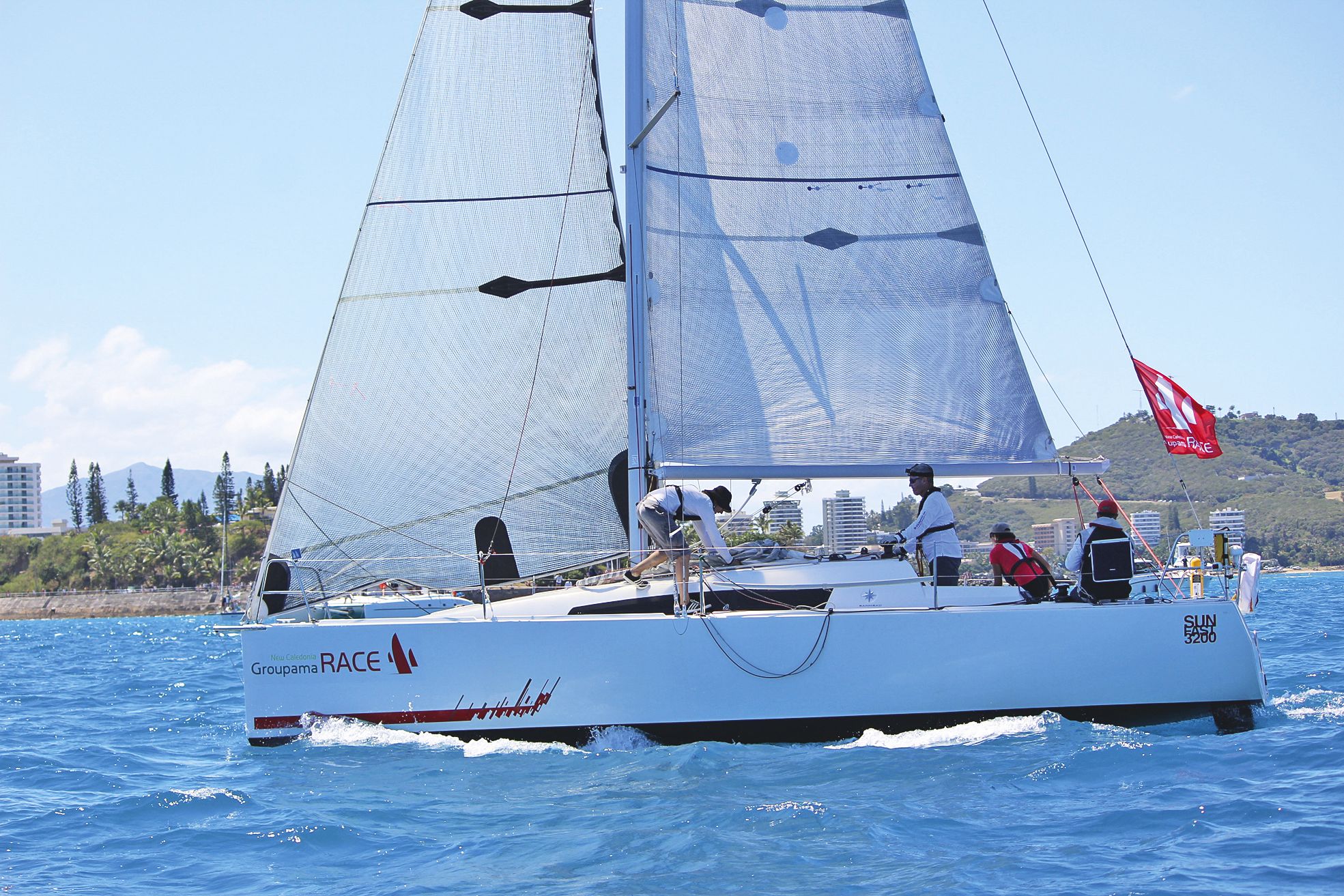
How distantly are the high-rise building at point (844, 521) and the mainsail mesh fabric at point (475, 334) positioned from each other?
1.70 m

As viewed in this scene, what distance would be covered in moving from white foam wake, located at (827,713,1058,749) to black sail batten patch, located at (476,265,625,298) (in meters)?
3.99

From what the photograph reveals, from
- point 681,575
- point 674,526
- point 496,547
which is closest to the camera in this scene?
point 681,575

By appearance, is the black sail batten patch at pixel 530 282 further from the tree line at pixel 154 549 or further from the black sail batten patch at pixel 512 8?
the tree line at pixel 154 549

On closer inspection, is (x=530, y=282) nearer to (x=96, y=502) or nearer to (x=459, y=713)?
(x=459, y=713)

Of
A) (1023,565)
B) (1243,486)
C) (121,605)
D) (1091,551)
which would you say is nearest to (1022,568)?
(1023,565)

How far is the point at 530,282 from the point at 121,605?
8835 centimetres

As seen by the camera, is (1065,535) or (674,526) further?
(1065,535)

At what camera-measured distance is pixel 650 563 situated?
8.39 m

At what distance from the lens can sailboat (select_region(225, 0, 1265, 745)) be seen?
8953 mm

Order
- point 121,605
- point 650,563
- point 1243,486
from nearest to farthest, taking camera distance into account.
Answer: point 650,563, point 121,605, point 1243,486

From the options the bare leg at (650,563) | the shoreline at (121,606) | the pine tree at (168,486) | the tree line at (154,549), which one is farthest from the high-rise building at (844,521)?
the pine tree at (168,486)

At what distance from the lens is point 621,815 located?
6035 mm

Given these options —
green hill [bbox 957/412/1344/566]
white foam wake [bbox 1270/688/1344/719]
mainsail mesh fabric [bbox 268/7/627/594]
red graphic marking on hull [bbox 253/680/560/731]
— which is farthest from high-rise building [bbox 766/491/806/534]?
green hill [bbox 957/412/1344/566]

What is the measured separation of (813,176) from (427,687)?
4.79 metres
